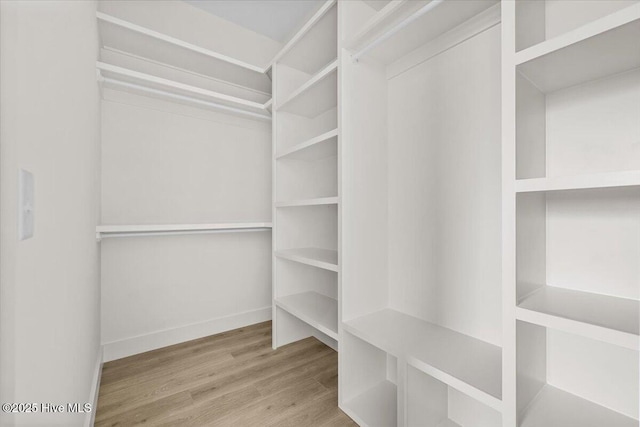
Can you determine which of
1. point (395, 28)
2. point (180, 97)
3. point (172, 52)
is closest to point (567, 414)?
point (395, 28)

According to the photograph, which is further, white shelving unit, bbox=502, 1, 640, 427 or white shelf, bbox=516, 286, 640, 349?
white shelving unit, bbox=502, 1, 640, 427

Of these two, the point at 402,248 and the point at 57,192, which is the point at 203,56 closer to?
the point at 57,192

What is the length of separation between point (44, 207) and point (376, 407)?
1.53 meters

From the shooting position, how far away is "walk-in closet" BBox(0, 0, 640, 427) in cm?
72

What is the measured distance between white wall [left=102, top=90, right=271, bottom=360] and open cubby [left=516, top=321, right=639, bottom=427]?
6.73ft

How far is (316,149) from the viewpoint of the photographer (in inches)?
73.1

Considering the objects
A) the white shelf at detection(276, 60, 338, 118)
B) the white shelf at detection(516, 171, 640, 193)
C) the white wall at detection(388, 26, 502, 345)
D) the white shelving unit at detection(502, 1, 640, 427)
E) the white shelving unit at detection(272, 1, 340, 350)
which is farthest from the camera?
the white shelving unit at detection(272, 1, 340, 350)

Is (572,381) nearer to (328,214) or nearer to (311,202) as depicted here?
(311,202)

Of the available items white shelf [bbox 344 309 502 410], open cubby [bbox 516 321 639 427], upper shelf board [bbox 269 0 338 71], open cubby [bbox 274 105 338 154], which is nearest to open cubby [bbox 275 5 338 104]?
upper shelf board [bbox 269 0 338 71]

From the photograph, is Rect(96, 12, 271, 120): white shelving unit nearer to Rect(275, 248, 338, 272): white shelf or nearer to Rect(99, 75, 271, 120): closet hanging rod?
Rect(99, 75, 271, 120): closet hanging rod

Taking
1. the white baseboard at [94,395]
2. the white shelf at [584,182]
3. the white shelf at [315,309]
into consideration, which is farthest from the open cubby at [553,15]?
the white baseboard at [94,395]

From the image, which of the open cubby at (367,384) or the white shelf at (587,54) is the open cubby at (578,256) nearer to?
the white shelf at (587,54)

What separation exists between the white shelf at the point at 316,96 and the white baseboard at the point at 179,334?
1.74m

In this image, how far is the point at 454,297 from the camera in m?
1.33
